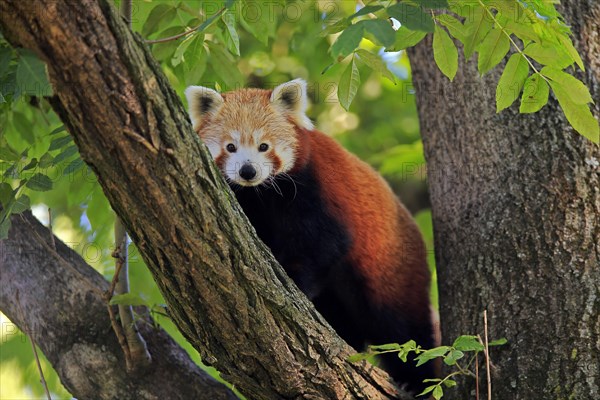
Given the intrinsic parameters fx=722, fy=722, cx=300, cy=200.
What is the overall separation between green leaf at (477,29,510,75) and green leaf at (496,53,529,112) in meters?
0.05

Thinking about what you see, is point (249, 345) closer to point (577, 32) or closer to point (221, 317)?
point (221, 317)

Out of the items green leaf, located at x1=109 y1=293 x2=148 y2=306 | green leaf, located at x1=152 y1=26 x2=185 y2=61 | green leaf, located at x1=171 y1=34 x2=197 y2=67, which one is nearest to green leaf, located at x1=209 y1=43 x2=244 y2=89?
green leaf, located at x1=152 y1=26 x2=185 y2=61

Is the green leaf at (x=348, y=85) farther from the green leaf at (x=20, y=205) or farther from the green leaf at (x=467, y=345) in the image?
the green leaf at (x=20, y=205)

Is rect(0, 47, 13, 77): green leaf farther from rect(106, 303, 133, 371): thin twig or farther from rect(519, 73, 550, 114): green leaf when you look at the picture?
rect(519, 73, 550, 114): green leaf

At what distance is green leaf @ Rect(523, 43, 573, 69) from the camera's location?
2.87 meters

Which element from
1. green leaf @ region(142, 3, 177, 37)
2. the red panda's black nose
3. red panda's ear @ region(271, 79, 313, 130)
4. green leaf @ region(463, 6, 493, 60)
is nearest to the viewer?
green leaf @ region(463, 6, 493, 60)

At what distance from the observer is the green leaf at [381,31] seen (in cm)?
242

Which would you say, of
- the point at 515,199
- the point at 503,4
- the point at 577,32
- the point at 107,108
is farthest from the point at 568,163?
the point at 107,108

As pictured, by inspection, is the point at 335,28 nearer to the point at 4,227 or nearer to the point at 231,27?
the point at 231,27

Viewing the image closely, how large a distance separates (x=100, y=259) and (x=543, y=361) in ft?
11.1

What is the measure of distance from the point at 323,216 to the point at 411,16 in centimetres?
193

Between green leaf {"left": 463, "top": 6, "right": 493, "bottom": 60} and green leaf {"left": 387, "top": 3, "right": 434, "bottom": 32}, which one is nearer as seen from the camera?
green leaf {"left": 387, "top": 3, "right": 434, "bottom": 32}

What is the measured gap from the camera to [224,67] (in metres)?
4.09

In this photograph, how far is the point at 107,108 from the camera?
2.29 metres
